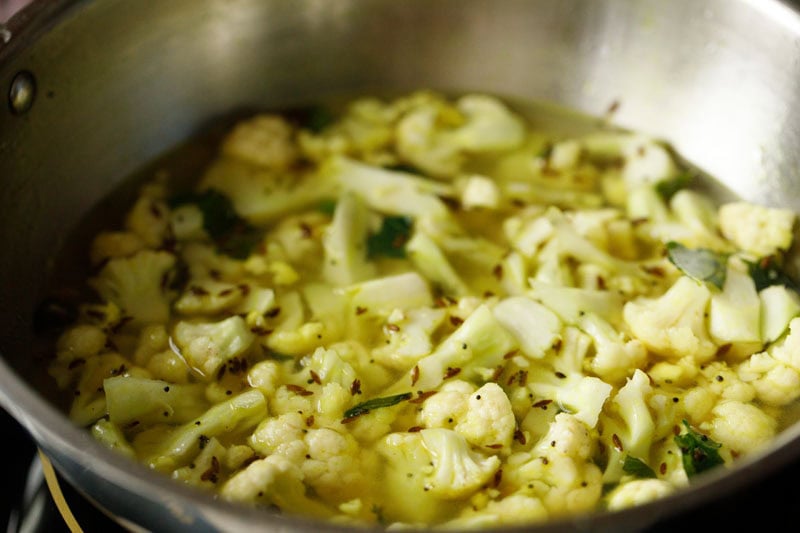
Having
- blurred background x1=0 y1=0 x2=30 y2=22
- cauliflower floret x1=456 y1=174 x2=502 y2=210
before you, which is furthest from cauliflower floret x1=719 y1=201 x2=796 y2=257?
blurred background x1=0 y1=0 x2=30 y2=22

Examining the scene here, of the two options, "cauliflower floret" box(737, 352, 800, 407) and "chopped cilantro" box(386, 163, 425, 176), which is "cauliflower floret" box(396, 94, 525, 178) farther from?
"cauliflower floret" box(737, 352, 800, 407)

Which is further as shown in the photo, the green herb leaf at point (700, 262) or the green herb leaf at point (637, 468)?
the green herb leaf at point (700, 262)

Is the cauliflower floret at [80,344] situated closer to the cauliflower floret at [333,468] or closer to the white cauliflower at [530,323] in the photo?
the cauliflower floret at [333,468]

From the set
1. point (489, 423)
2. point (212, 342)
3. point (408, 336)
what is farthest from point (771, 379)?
point (212, 342)

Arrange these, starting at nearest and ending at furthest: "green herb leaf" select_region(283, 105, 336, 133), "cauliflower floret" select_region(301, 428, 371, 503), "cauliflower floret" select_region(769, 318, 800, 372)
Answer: "cauliflower floret" select_region(301, 428, 371, 503)
"cauliflower floret" select_region(769, 318, 800, 372)
"green herb leaf" select_region(283, 105, 336, 133)

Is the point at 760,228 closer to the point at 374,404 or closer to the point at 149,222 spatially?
the point at 374,404

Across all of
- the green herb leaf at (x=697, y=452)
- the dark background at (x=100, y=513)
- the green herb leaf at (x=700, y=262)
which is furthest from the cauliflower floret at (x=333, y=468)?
the green herb leaf at (x=700, y=262)

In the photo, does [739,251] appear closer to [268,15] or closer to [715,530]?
[715,530]

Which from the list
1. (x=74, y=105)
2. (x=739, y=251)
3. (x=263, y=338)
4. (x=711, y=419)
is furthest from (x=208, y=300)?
(x=739, y=251)
